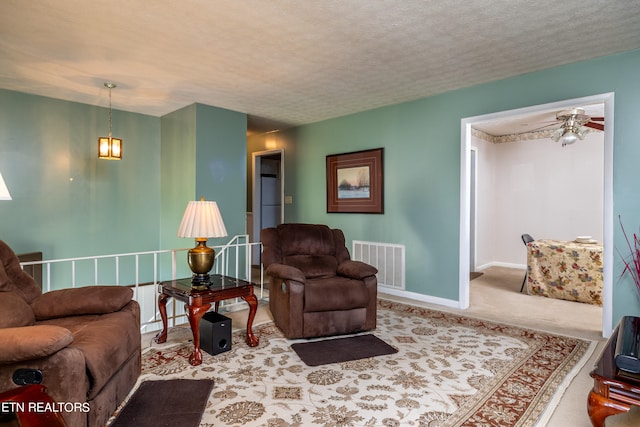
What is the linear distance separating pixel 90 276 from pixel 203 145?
2331 millimetres

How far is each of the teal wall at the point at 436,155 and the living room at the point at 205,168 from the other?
14 millimetres

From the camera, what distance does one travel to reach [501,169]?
7.12 m

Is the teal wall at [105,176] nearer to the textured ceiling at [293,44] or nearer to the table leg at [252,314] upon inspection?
the textured ceiling at [293,44]

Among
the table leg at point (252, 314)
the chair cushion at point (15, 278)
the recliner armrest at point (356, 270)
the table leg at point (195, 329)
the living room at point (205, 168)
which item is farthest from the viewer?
the living room at point (205, 168)

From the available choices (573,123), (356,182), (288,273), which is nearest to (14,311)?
(288,273)

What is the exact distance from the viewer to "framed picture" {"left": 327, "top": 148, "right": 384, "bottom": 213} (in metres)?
5.04

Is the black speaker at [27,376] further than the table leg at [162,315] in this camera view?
No

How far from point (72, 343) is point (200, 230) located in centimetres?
119

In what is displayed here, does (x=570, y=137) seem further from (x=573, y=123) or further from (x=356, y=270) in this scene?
(x=356, y=270)

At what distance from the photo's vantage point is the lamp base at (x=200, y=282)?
2.84m

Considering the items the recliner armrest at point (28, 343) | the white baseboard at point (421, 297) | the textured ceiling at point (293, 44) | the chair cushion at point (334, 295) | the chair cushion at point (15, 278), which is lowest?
the white baseboard at point (421, 297)

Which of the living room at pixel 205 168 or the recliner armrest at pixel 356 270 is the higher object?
the living room at pixel 205 168

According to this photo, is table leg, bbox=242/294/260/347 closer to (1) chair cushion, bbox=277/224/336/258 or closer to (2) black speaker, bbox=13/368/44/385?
(1) chair cushion, bbox=277/224/336/258

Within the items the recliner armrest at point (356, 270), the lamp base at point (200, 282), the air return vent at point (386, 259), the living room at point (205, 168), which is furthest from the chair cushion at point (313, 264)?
the living room at point (205, 168)
